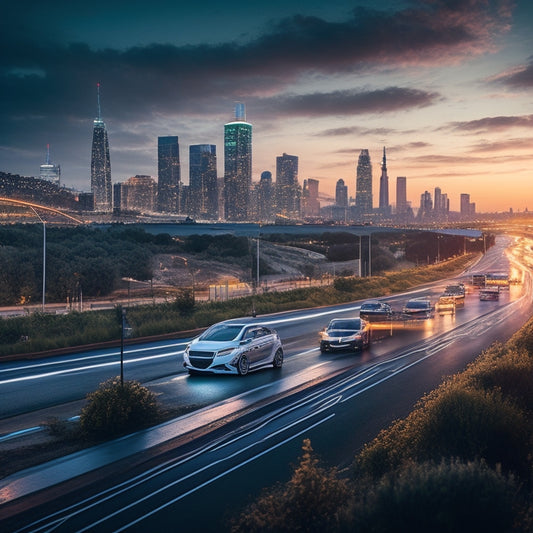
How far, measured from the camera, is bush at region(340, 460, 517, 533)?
225 inches

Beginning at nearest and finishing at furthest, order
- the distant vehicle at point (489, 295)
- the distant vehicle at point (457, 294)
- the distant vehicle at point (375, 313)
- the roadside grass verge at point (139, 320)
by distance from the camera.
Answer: the roadside grass verge at point (139, 320), the distant vehicle at point (375, 313), the distant vehicle at point (457, 294), the distant vehicle at point (489, 295)

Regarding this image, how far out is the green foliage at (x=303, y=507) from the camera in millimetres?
6672

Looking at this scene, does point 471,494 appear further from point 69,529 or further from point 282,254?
point 282,254

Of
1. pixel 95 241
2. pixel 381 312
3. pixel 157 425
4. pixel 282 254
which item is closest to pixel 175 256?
pixel 95 241

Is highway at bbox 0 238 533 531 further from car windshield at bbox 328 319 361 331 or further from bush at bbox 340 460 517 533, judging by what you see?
bush at bbox 340 460 517 533

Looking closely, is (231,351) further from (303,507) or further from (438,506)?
(438,506)

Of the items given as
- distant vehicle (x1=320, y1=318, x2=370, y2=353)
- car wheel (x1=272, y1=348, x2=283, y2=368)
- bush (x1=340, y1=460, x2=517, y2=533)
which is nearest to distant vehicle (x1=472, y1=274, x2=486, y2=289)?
distant vehicle (x1=320, y1=318, x2=370, y2=353)

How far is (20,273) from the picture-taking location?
2231 inches

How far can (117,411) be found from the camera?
39.9ft

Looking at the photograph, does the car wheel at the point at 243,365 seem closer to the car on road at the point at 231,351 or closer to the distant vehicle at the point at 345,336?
the car on road at the point at 231,351

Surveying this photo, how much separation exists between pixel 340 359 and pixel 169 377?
6.65 metres

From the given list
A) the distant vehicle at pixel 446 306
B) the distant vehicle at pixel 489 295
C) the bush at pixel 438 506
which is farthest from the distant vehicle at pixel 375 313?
the bush at pixel 438 506

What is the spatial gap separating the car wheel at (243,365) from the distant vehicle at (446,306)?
25.3 m

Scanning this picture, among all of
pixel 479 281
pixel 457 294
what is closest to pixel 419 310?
pixel 457 294
